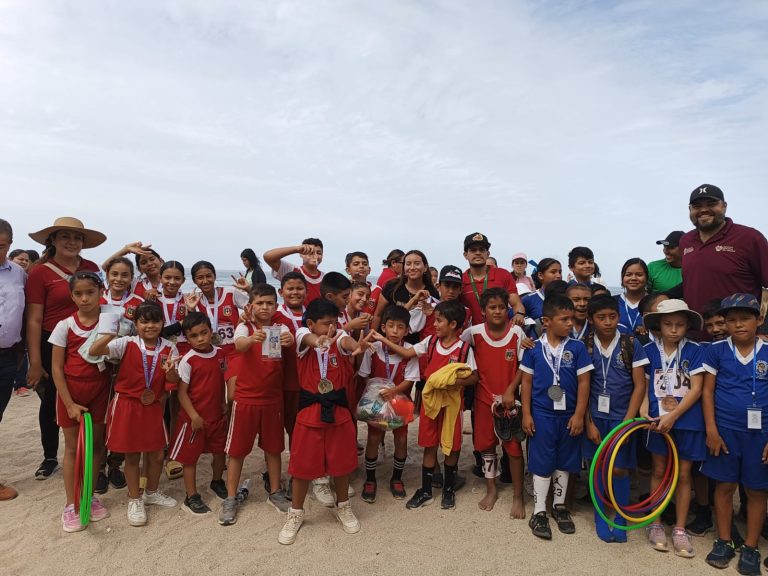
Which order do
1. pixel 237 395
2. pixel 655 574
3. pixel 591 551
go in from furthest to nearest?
1. pixel 237 395
2. pixel 591 551
3. pixel 655 574

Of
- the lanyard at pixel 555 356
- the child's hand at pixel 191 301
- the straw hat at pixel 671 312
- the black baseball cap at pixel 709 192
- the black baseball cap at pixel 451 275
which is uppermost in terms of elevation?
the black baseball cap at pixel 709 192

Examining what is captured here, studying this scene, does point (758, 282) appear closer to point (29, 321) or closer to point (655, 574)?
point (655, 574)

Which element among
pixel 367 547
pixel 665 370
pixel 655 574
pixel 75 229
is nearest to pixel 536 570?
pixel 655 574

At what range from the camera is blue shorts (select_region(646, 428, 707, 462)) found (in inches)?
151

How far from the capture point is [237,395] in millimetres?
4395

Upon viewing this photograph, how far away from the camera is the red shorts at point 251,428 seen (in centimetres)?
435

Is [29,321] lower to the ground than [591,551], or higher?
higher

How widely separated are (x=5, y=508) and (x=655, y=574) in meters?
5.83

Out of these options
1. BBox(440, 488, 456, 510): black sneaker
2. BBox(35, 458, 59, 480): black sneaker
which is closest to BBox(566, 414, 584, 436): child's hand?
BBox(440, 488, 456, 510): black sneaker

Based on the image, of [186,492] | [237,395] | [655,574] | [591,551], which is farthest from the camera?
[186,492]

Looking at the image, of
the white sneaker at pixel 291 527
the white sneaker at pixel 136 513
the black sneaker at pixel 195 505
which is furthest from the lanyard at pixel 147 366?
the white sneaker at pixel 291 527

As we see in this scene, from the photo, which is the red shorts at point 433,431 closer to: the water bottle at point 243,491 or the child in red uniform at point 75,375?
the water bottle at point 243,491

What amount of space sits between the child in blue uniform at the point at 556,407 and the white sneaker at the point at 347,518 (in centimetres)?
158

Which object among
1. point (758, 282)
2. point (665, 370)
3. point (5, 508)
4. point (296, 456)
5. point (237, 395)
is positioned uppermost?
point (758, 282)
